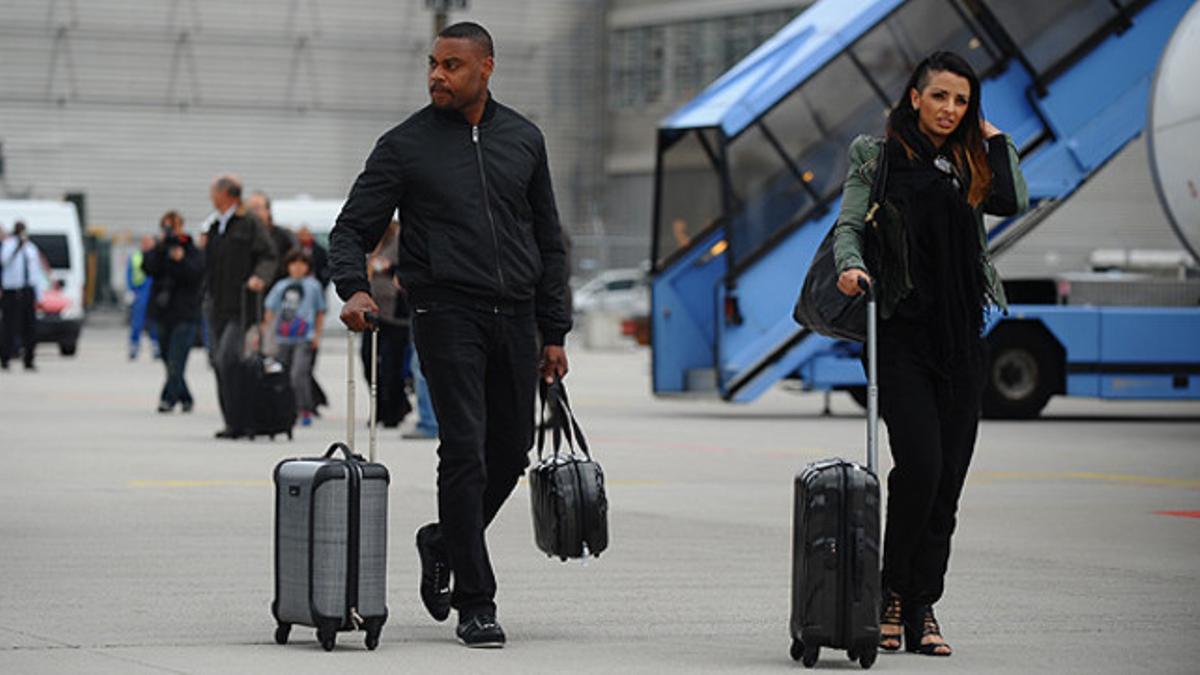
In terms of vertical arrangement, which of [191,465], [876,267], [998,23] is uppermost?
[998,23]

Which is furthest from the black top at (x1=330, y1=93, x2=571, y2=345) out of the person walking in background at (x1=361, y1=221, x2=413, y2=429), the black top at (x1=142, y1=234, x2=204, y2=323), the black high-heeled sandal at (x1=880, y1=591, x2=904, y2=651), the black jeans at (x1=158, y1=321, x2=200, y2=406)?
the black jeans at (x1=158, y1=321, x2=200, y2=406)

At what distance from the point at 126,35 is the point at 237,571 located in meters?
51.4

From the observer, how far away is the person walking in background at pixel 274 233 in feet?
68.3

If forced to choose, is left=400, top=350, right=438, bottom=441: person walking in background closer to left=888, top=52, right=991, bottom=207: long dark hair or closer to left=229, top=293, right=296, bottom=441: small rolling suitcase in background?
left=229, top=293, right=296, bottom=441: small rolling suitcase in background

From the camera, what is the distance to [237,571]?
10.7 metres

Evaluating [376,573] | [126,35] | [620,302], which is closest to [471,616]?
[376,573]

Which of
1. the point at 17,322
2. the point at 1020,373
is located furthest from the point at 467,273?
the point at 17,322

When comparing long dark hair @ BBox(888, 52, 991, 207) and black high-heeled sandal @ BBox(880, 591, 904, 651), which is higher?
long dark hair @ BBox(888, 52, 991, 207)

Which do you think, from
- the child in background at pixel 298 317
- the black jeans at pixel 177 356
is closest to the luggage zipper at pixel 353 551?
the child in background at pixel 298 317

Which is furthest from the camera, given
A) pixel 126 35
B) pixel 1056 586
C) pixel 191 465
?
pixel 126 35

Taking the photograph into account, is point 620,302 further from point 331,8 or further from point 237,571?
point 237,571

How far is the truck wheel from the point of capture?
2389 centimetres

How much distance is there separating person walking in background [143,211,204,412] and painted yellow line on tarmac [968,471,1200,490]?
8.42 meters

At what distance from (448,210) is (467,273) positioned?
0.69ft
